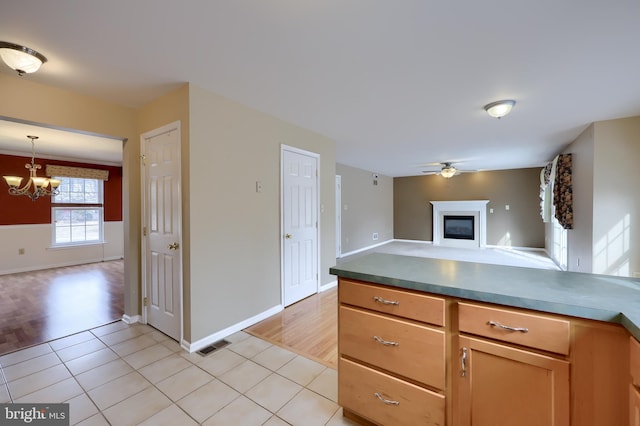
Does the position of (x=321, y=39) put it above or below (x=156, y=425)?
above

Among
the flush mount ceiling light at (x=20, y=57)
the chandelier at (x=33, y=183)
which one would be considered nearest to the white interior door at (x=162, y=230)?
the flush mount ceiling light at (x=20, y=57)

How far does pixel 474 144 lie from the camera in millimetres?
4844

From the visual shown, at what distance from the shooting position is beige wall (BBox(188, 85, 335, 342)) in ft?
7.98

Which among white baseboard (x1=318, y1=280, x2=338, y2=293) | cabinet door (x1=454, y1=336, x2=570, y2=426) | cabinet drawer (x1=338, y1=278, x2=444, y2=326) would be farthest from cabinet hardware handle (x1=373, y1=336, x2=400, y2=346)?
white baseboard (x1=318, y1=280, x2=338, y2=293)

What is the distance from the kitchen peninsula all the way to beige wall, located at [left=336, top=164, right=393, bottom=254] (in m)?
5.36

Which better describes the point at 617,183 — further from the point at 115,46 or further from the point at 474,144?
the point at 115,46

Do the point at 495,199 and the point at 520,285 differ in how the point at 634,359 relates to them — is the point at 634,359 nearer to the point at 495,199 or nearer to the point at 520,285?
the point at 520,285

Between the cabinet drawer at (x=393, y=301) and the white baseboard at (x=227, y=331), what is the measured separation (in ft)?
5.47

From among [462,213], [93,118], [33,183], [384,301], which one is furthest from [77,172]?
[462,213]

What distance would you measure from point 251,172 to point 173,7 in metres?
1.64

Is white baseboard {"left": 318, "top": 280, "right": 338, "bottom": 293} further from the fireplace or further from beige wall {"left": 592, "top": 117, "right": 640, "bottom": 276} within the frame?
the fireplace

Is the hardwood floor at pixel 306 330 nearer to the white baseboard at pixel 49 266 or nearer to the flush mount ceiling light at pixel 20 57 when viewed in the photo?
the flush mount ceiling light at pixel 20 57

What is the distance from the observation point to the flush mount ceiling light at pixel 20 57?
176cm

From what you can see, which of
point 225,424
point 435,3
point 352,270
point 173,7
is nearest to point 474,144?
point 435,3
